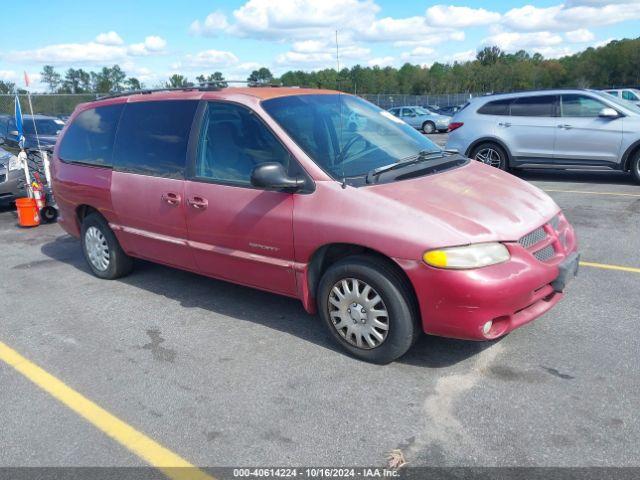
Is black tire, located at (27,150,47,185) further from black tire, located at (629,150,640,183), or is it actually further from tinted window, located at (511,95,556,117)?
black tire, located at (629,150,640,183)

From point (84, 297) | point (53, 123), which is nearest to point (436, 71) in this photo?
point (53, 123)

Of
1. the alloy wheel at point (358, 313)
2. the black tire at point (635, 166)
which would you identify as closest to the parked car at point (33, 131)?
the alloy wheel at point (358, 313)

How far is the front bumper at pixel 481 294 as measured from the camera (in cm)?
322

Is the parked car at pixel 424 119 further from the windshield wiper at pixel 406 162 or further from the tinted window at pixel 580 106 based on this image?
the windshield wiper at pixel 406 162

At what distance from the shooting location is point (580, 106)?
1004 cm

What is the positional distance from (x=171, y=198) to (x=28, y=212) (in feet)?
16.4

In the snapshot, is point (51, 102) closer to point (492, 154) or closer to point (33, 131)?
point (33, 131)

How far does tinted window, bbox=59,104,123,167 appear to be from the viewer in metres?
5.32

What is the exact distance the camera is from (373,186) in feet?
12.0

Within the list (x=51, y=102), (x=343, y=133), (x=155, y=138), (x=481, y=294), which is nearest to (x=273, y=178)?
(x=343, y=133)

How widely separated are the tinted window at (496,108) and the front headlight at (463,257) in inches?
326

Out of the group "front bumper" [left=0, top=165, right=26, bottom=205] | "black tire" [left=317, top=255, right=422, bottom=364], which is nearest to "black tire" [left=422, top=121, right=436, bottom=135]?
"front bumper" [left=0, top=165, right=26, bottom=205]

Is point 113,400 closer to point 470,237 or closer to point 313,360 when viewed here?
point 313,360

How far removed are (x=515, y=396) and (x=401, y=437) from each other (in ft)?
2.59
